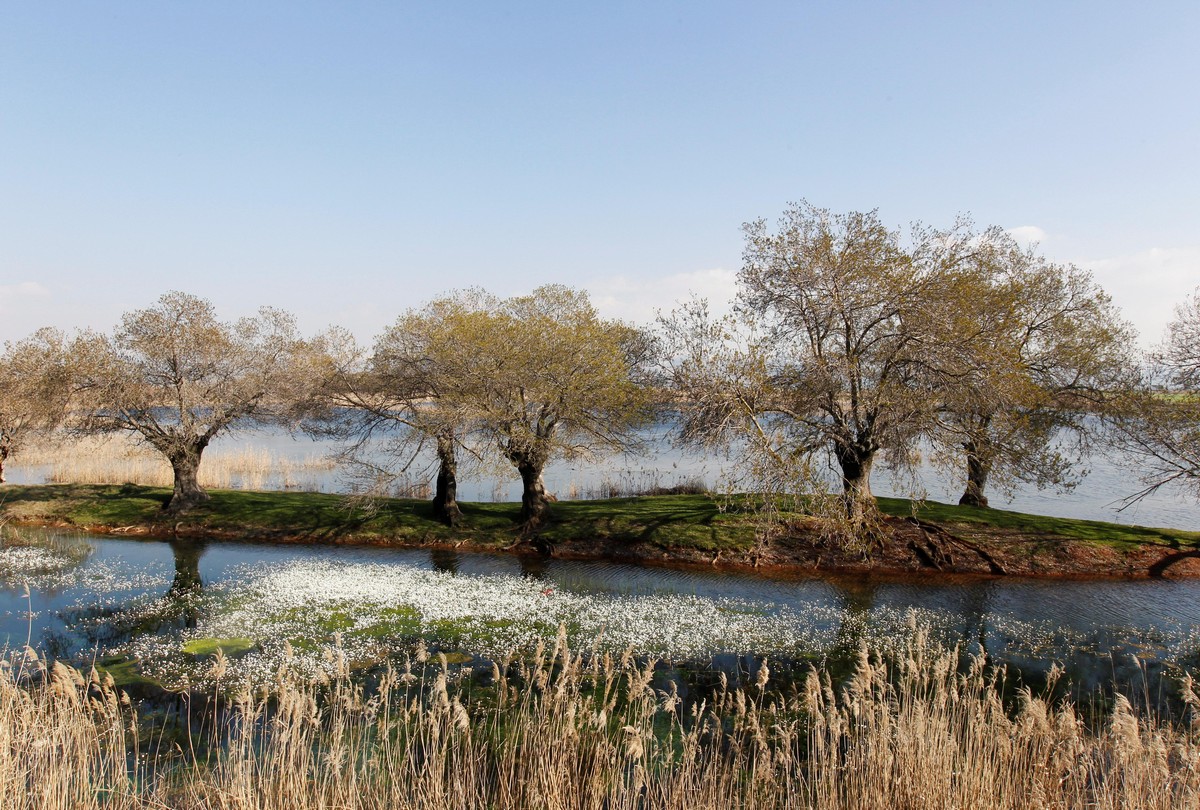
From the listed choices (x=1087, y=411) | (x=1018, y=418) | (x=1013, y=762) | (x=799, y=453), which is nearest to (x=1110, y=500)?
(x=1087, y=411)

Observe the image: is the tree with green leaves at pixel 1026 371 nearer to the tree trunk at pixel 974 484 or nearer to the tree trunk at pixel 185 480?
the tree trunk at pixel 974 484

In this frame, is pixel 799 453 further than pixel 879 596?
Yes

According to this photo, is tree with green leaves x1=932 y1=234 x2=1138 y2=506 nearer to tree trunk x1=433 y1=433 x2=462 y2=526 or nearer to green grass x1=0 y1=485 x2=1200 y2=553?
green grass x1=0 y1=485 x2=1200 y2=553

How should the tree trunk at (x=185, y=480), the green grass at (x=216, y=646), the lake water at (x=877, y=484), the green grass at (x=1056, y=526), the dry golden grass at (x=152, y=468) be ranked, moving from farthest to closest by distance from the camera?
the dry golden grass at (x=152, y=468)
the lake water at (x=877, y=484)
the tree trunk at (x=185, y=480)
the green grass at (x=1056, y=526)
the green grass at (x=216, y=646)

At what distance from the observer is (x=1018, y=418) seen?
26484 millimetres

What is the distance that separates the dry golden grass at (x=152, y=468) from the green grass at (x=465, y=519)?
394 cm

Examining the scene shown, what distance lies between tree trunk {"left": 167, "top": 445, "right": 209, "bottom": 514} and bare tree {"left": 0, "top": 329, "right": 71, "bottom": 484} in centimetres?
547

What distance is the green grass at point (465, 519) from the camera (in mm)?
28125

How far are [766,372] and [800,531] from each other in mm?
6738

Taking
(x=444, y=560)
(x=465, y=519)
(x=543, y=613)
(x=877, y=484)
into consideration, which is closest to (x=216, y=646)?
(x=543, y=613)

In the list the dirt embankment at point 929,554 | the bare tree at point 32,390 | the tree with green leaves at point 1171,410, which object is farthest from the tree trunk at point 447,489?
the tree with green leaves at point 1171,410

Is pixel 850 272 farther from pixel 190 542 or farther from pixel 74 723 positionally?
pixel 190 542

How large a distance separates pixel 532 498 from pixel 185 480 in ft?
56.5

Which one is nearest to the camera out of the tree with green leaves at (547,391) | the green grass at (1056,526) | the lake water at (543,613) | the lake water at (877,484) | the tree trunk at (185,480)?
the lake water at (543,613)
